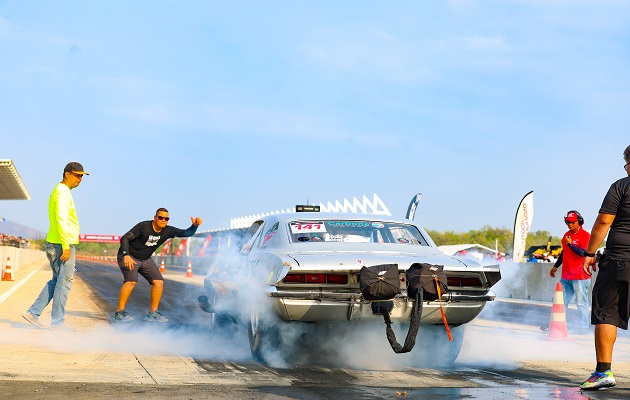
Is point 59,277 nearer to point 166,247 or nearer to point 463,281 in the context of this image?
point 463,281

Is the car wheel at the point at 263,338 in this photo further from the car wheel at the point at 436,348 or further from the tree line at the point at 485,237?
the tree line at the point at 485,237

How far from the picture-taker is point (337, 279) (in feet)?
22.6

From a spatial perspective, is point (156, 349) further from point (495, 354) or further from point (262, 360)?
point (495, 354)

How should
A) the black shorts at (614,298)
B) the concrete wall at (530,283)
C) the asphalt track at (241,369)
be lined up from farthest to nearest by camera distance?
1. the concrete wall at (530,283)
2. the black shorts at (614,298)
3. the asphalt track at (241,369)

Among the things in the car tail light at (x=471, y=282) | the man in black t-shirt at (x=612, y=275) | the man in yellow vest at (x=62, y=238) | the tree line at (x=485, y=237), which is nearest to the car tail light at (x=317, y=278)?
the car tail light at (x=471, y=282)

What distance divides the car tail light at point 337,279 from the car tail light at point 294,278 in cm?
21

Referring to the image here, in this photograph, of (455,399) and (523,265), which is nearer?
(455,399)

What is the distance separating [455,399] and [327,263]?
170cm

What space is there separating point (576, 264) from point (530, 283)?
11.7m

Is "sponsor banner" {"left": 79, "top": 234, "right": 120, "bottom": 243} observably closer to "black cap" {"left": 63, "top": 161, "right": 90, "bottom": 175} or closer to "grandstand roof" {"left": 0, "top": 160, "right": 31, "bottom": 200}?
"grandstand roof" {"left": 0, "top": 160, "right": 31, "bottom": 200}

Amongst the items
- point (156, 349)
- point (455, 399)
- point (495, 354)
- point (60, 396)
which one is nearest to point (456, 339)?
point (495, 354)

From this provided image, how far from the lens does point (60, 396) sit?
536cm

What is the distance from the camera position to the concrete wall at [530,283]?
2202 cm

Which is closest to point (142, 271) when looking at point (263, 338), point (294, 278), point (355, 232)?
point (355, 232)
